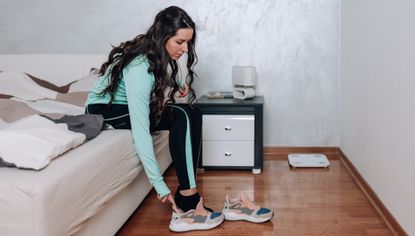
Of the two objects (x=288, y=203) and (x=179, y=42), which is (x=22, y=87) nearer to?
(x=179, y=42)

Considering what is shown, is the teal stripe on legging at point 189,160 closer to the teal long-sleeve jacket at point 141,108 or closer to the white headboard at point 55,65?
the teal long-sleeve jacket at point 141,108

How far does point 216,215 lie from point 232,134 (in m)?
0.91

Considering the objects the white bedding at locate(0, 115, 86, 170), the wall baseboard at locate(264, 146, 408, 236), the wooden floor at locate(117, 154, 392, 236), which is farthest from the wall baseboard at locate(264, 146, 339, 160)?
the white bedding at locate(0, 115, 86, 170)

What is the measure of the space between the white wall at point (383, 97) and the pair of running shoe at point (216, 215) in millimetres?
580

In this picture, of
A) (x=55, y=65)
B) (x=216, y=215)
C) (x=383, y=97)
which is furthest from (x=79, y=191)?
(x=55, y=65)

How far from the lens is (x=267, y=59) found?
3.16m

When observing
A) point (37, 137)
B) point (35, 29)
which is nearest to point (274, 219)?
Result: point (37, 137)

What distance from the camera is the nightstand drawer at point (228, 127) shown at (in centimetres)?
284

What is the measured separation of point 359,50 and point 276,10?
0.78 m

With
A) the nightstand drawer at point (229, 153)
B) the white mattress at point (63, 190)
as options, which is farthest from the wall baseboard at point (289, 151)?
the white mattress at point (63, 190)

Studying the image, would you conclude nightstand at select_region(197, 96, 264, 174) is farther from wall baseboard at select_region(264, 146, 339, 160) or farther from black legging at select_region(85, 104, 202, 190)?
black legging at select_region(85, 104, 202, 190)

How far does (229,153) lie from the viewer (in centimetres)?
288

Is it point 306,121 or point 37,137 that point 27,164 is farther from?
point 306,121

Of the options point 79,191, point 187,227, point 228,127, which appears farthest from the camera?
point 228,127
